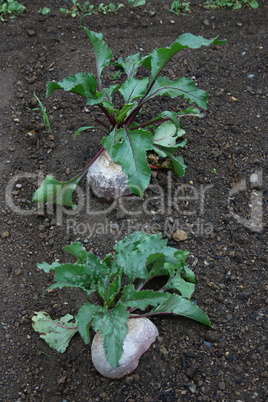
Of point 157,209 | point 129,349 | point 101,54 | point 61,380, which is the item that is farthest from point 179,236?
point 101,54

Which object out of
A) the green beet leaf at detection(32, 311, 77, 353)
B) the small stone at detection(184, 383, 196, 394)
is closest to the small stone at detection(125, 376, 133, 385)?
the small stone at detection(184, 383, 196, 394)

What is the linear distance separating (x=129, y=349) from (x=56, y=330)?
0.45 meters

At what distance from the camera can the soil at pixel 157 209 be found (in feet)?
8.94

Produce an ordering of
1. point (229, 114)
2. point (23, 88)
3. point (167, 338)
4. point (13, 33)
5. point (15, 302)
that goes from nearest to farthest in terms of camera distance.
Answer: point (167, 338) < point (15, 302) < point (229, 114) < point (23, 88) < point (13, 33)

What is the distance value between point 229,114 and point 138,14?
1.51 meters

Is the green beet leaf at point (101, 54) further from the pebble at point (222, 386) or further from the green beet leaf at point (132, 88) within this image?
the pebble at point (222, 386)

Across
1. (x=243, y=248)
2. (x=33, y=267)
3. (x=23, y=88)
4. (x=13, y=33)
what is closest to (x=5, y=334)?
(x=33, y=267)

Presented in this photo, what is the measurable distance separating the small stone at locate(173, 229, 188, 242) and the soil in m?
0.03

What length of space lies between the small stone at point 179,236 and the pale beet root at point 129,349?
67 cm

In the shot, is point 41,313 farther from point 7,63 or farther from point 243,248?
point 7,63

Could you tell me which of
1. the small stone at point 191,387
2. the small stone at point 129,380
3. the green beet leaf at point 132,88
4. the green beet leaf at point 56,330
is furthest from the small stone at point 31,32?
the small stone at point 191,387

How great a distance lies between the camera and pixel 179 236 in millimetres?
3248

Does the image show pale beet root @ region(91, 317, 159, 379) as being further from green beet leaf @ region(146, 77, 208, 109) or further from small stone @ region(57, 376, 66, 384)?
green beet leaf @ region(146, 77, 208, 109)

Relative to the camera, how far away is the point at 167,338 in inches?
111
